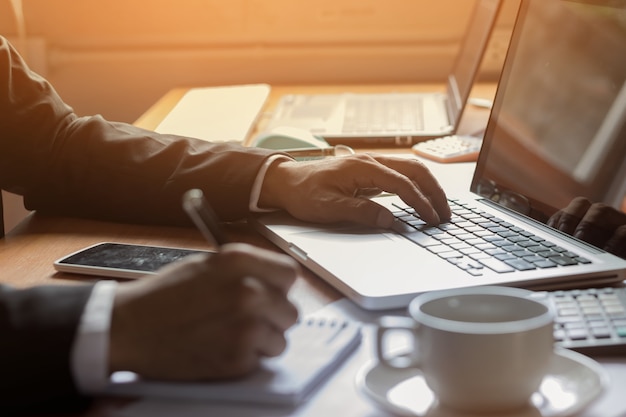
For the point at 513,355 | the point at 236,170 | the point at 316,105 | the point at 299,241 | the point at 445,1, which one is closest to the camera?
the point at 513,355

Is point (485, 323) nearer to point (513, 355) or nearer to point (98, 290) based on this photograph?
point (513, 355)

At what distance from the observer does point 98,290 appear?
70 cm

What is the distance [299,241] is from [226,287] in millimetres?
387

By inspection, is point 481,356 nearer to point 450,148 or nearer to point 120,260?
point 120,260

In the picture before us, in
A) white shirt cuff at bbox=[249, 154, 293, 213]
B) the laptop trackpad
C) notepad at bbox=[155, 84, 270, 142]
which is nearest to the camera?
the laptop trackpad

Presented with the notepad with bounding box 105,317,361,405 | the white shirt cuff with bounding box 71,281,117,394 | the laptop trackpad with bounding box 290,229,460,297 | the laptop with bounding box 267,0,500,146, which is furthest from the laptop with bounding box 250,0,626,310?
the laptop with bounding box 267,0,500,146

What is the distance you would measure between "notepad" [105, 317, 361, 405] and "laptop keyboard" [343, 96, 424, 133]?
3.55 feet

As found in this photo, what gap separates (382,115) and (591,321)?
3.96 ft

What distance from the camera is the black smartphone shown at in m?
0.94

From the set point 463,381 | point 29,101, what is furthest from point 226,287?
point 29,101

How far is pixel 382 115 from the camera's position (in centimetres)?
193

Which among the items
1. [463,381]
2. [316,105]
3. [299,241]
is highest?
[463,381]

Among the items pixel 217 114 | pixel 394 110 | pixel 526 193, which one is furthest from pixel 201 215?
pixel 394 110

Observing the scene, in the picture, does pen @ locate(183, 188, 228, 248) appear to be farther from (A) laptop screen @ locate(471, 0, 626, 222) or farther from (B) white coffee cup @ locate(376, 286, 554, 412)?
(A) laptop screen @ locate(471, 0, 626, 222)
